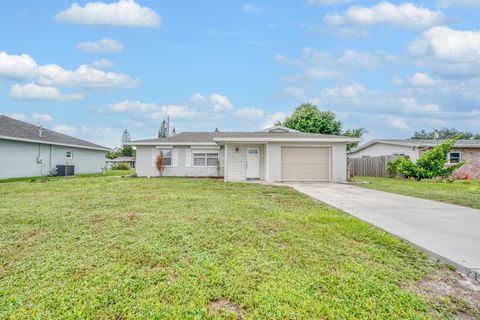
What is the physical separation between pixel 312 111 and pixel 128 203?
27.9 meters

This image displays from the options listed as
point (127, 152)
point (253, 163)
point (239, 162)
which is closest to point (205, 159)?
point (239, 162)

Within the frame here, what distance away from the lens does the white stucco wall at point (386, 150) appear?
2012 cm

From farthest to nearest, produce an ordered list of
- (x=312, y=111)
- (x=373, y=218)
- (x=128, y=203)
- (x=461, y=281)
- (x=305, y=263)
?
(x=312, y=111), (x=128, y=203), (x=373, y=218), (x=305, y=263), (x=461, y=281)

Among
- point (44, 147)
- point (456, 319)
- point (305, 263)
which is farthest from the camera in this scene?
point (44, 147)

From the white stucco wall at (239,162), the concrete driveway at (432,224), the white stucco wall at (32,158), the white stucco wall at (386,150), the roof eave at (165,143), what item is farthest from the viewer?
the white stucco wall at (386,150)

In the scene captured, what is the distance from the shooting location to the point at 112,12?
13.7 metres

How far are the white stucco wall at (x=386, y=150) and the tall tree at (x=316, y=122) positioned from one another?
396 cm

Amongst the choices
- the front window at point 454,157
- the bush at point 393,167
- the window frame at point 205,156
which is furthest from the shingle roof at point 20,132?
the front window at point 454,157

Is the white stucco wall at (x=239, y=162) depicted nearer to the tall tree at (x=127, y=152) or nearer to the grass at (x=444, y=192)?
the grass at (x=444, y=192)

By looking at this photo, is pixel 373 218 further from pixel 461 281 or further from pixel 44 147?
pixel 44 147

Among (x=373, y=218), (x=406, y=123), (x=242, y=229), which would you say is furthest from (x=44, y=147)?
(x=406, y=123)

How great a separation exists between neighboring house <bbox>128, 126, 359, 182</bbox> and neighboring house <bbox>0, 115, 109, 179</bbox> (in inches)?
273

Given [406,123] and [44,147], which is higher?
[406,123]

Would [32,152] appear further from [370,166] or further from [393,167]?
[370,166]
